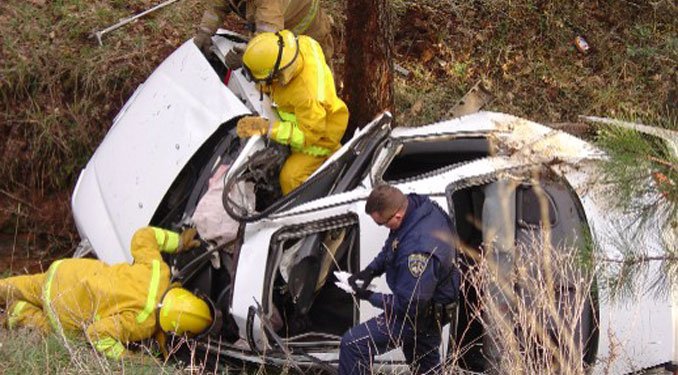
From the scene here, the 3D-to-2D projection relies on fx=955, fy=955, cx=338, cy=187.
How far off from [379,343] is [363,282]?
0.34 metres

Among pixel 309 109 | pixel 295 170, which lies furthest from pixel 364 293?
pixel 309 109

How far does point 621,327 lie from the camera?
4828mm

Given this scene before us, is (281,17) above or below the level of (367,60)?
above

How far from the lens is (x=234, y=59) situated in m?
6.25

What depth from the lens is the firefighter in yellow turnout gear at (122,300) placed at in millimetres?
5324

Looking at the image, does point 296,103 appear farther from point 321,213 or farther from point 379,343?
point 379,343

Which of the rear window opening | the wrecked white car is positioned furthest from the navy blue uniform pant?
the rear window opening

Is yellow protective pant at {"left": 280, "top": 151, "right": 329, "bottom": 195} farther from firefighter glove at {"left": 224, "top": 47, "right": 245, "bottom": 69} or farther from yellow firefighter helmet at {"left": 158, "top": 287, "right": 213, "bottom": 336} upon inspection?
yellow firefighter helmet at {"left": 158, "top": 287, "right": 213, "bottom": 336}

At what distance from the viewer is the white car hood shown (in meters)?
6.02

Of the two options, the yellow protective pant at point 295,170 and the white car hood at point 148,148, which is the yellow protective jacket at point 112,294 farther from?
the yellow protective pant at point 295,170

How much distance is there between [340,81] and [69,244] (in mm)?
2643

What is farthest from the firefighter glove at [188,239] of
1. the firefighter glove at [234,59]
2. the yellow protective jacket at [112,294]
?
the firefighter glove at [234,59]

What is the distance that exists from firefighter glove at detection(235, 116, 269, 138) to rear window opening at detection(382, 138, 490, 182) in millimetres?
818

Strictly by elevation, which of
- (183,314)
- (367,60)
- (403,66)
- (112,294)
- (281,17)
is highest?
(281,17)
